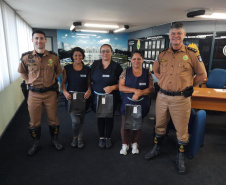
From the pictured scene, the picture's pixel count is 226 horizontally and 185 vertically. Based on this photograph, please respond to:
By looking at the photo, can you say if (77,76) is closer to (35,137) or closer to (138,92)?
(138,92)

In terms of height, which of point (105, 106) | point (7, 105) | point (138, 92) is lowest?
point (7, 105)

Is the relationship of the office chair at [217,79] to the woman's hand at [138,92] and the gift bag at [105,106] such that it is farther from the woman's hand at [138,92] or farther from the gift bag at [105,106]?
the gift bag at [105,106]

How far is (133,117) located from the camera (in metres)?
2.32

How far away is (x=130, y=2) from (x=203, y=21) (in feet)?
10.6

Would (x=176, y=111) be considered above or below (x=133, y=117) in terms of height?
above

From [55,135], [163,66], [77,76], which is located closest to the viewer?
[163,66]

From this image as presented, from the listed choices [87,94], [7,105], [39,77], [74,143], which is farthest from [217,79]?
[7,105]

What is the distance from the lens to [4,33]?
3.67m

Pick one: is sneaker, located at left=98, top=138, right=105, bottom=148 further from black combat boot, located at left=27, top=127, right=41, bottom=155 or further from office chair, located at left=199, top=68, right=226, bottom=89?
office chair, located at left=199, top=68, right=226, bottom=89

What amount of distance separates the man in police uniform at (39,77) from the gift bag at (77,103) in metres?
0.25

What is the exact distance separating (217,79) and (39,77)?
430 cm

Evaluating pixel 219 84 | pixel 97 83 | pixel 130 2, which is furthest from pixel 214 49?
pixel 97 83

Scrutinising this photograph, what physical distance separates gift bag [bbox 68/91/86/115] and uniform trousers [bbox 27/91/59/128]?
0.25 meters

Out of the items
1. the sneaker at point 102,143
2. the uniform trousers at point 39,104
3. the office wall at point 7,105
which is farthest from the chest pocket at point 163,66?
the office wall at point 7,105
